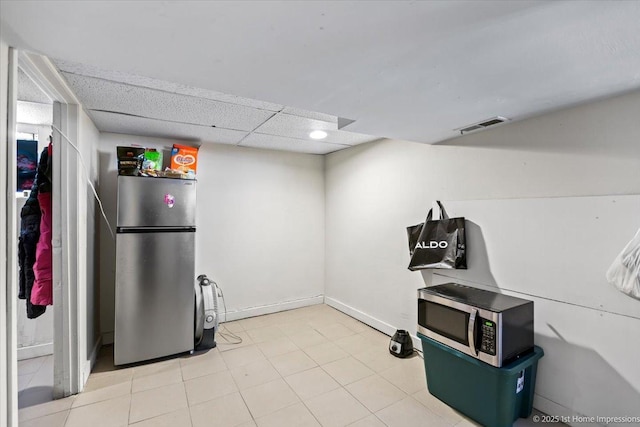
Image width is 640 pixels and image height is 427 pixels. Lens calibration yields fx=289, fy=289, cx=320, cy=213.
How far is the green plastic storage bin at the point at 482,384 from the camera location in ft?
5.68

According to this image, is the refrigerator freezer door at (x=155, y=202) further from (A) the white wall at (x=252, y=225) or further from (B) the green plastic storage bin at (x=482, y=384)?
(B) the green plastic storage bin at (x=482, y=384)

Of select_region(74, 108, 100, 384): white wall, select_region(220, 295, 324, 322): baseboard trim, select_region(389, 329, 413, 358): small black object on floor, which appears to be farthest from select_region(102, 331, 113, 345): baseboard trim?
select_region(389, 329, 413, 358): small black object on floor

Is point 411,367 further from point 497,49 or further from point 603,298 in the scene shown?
point 497,49

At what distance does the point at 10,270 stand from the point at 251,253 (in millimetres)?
2615

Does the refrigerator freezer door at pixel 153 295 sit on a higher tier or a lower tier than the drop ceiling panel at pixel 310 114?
lower

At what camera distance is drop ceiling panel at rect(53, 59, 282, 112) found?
1656 mm

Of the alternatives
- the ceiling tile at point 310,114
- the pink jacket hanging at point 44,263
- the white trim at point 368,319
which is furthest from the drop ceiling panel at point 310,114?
the white trim at point 368,319

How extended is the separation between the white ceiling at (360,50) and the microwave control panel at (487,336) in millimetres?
1315

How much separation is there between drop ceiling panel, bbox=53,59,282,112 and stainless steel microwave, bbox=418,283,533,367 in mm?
1928

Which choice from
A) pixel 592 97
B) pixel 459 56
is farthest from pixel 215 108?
pixel 592 97

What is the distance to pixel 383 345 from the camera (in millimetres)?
2971

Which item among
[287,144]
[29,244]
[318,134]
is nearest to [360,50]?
[318,134]

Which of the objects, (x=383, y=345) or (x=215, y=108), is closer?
(x=215, y=108)

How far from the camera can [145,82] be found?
6.06ft
